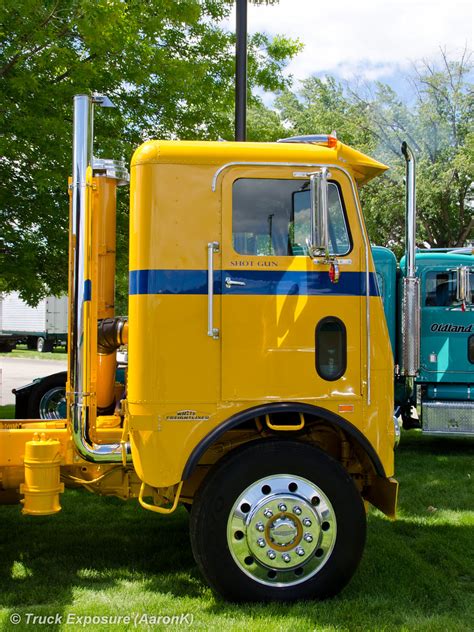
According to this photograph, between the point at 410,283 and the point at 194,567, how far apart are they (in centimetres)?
287

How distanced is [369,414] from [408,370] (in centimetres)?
163

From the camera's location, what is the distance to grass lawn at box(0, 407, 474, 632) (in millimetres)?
3908

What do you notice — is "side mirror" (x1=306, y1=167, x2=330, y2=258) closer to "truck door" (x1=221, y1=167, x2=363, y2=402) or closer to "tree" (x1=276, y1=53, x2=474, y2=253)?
"truck door" (x1=221, y1=167, x2=363, y2=402)

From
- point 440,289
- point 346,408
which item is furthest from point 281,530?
point 440,289

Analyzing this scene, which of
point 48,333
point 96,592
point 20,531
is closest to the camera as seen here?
point 96,592

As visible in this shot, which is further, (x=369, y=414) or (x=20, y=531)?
(x=20, y=531)

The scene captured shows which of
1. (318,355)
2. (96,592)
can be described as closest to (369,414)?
(318,355)

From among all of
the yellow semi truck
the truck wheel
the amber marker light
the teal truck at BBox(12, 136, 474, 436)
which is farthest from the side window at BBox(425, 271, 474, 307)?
the truck wheel

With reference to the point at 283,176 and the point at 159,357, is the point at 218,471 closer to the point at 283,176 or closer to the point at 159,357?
the point at 159,357

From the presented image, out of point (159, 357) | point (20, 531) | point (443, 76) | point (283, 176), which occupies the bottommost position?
point (20, 531)

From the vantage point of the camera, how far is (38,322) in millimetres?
34188

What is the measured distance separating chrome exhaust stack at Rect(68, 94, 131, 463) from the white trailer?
29038 mm

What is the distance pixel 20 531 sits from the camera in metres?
5.63

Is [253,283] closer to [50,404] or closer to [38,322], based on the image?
[50,404]
